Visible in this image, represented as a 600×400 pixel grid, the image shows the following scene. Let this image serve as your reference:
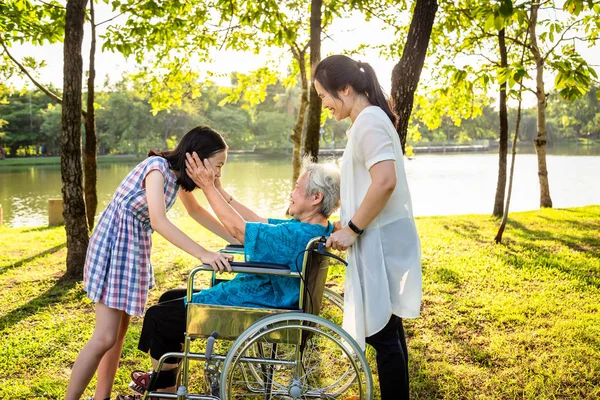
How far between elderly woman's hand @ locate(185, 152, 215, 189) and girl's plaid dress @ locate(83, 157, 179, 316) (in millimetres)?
104

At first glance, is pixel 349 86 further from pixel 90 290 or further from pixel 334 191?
pixel 90 290

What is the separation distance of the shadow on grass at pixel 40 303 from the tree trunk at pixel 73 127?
37 centimetres

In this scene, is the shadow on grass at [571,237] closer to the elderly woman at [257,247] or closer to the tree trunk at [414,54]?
the tree trunk at [414,54]

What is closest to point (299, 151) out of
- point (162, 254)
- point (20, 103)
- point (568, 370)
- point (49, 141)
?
point (162, 254)

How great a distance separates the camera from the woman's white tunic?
2295 millimetres

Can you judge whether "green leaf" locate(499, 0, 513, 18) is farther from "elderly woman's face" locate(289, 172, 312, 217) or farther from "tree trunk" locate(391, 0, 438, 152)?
"elderly woman's face" locate(289, 172, 312, 217)

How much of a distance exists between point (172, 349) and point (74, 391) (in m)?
0.45

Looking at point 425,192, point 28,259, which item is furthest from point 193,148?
point 425,192

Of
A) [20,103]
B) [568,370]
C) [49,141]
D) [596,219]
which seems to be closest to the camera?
[568,370]

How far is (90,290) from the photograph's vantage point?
246 cm

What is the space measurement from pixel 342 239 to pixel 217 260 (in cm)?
49

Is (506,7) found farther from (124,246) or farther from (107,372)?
(107,372)

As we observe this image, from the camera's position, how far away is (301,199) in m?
2.44

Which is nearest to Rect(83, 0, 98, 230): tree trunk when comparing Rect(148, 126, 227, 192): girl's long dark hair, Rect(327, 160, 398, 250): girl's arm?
Rect(148, 126, 227, 192): girl's long dark hair
